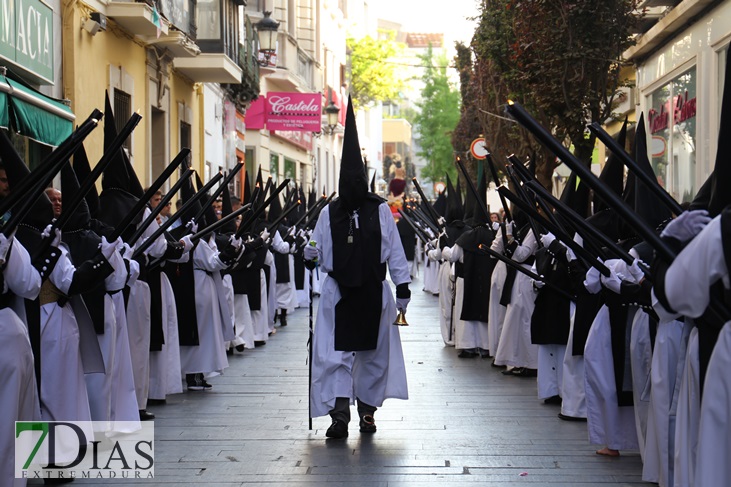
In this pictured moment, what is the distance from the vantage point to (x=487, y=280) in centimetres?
1554

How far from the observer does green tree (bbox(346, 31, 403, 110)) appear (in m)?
70.9

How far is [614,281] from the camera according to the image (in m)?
8.02

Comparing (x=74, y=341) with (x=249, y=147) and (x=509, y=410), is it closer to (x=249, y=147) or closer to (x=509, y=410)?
(x=509, y=410)

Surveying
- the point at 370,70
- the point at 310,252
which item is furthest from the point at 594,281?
the point at 370,70

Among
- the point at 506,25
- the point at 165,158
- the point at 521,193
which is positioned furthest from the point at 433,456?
the point at 165,158

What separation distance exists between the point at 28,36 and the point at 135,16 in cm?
425

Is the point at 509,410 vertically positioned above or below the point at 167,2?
below

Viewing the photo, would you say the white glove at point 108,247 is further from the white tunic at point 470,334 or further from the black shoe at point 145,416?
the white tunic at point 470,334

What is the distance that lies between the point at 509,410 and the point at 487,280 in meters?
4.64

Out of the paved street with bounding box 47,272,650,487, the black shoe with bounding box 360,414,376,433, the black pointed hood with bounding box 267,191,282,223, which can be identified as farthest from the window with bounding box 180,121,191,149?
the black shoe with bounding box 360,414,376,433

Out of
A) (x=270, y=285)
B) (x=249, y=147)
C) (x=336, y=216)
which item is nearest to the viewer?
(x=336, y=216)

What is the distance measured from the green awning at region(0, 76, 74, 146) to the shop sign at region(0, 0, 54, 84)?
623 millimetres

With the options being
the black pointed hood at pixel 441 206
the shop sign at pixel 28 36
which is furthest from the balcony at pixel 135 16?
the black pointed hood at pixel 441 206

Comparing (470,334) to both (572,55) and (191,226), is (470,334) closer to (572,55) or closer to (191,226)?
(572,55)
